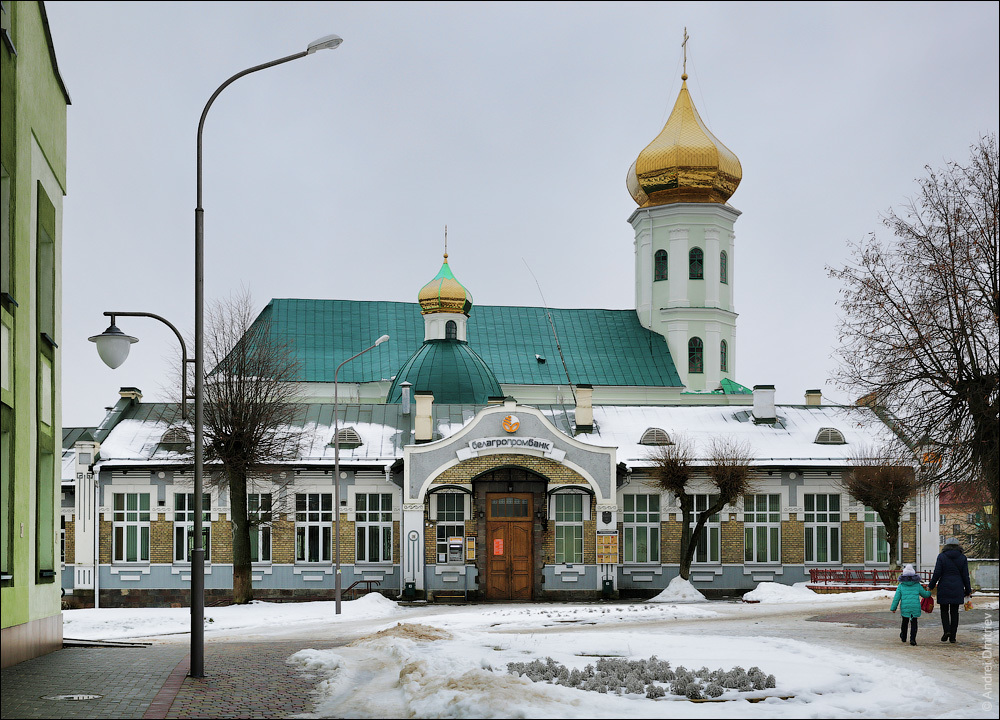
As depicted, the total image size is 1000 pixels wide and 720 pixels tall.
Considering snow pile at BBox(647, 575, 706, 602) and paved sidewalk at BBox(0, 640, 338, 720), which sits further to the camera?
snow pile at BBox(647, 575, 706, 602)

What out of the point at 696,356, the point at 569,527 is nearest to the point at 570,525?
the point at 569,527

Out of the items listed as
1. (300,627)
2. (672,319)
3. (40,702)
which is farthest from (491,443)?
(672,319)

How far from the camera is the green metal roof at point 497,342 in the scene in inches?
2158

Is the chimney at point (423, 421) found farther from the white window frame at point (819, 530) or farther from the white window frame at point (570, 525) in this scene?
the white window frame at point (819, 530)

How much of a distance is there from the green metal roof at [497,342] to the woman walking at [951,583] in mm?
38876

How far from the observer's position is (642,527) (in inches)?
1378

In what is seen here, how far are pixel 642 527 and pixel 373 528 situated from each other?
7930 mm

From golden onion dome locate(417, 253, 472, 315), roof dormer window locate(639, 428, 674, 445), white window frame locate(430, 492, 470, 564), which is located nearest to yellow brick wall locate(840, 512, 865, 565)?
roof dormer window locate(639, 428, 674, 445)

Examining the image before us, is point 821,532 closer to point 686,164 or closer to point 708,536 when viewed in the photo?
point 708,536

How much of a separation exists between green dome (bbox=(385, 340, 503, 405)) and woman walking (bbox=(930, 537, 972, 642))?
28549 mm

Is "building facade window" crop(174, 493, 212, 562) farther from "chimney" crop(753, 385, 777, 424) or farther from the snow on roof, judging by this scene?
"chimney" crop(753, 385, 777, 424)

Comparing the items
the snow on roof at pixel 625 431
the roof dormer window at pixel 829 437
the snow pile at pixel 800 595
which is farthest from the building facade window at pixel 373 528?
the roof dormer window at pixel 829 437

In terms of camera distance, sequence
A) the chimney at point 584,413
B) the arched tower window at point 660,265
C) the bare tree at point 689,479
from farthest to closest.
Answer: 1. the arched tower window at point 660,265
2. the chimney at point 584,413
3. the bare tree at point 689,479

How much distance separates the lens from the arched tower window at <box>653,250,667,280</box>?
6000cm
